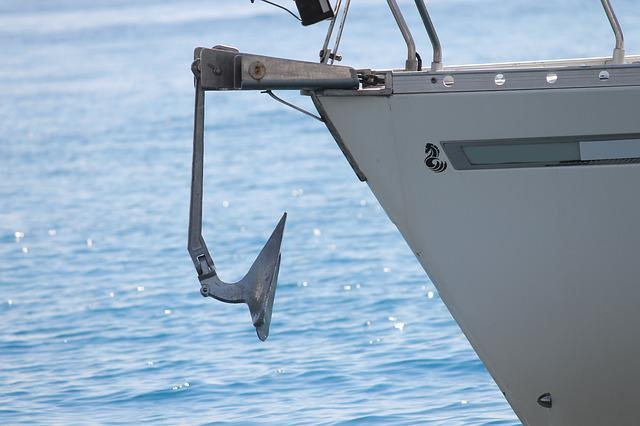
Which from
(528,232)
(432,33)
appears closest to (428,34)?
(432,33)

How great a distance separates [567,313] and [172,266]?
8722 millimetres

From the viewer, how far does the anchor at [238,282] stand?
5164 mm

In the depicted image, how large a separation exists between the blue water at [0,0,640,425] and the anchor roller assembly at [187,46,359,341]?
307 centimetres

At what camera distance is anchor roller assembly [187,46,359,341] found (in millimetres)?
5094

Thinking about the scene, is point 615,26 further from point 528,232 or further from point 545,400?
point 545,400

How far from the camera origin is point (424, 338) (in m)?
10.4

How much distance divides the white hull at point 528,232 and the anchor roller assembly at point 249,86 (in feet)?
0.55

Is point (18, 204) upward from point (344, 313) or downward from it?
downward

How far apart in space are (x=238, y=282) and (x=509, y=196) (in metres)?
1.12

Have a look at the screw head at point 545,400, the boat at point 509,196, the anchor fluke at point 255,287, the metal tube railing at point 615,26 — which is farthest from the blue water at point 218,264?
the metal tube railing at point 615,26

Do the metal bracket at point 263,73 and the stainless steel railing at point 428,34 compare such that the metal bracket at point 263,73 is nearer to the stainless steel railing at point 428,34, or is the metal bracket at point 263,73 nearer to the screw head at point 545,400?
the stainless steel railing at point 428,34

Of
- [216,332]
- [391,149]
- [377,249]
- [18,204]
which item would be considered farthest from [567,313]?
[18,204]

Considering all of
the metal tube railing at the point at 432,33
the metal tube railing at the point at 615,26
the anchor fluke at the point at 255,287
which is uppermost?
the metal tube railing at the point at 615,26

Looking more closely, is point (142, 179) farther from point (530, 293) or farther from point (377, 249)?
point (530, 293)
